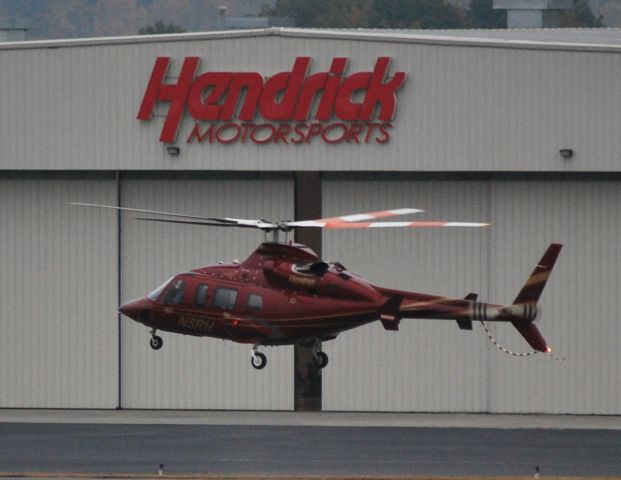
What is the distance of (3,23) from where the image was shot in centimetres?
6731

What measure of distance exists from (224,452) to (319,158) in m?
9.93

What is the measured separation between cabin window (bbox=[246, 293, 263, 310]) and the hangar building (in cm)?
1651

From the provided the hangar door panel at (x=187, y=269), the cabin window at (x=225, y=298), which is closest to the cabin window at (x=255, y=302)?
the cabin window at (x=225, y=298)

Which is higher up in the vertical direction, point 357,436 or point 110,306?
point 110,306

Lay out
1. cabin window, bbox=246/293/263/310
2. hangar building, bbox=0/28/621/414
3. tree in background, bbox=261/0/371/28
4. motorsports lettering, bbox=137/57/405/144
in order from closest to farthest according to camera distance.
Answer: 1. cabin window, bbox=246/293/263/310
2. hangar building, bbox=0/28/621/414
3. motorsports lettering, bbox=137/57/405/144
4. tree in background, bbox=261/0/371/28

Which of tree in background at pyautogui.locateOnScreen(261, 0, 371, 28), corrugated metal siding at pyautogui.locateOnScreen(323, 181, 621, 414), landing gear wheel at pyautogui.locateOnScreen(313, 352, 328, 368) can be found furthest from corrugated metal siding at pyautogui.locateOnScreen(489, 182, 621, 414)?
tree in background at pyautogui.locateOnScreen(261, 0, 371, 28)

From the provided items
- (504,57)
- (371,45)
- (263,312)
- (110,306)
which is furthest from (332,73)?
(263,312)

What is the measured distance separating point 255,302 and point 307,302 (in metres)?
1.18

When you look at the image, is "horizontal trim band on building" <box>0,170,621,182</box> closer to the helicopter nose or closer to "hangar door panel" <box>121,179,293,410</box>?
"hangar door panel" <box>121,179,293,410</box>

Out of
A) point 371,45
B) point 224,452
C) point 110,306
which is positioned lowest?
point 224,452

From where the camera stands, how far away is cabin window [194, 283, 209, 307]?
3638 cm

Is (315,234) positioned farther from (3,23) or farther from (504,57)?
(3,23)

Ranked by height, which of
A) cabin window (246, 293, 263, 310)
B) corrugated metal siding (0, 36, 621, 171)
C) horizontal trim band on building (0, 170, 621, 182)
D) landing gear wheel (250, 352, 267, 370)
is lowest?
landing gear wheel (250, 352, 267, 370)

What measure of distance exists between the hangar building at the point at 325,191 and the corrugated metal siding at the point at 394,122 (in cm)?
6
